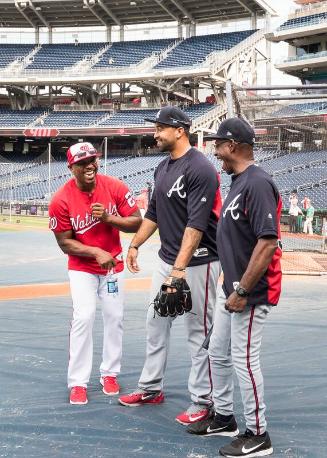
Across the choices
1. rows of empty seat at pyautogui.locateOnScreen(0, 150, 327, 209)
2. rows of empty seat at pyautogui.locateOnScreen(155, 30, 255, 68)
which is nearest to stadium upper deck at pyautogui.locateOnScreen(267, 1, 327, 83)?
rows of empty seat at pyautogui.locateOnScreen(155, 30, 255, 68)

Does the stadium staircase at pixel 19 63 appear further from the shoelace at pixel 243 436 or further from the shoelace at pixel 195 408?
the shoelace at pixel 243 436

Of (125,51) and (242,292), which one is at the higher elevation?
(125,51)

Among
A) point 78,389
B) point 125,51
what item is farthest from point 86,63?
point 78,389

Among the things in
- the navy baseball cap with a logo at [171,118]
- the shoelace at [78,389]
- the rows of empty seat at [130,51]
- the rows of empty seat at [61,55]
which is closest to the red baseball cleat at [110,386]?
the shoelace at [78,389]

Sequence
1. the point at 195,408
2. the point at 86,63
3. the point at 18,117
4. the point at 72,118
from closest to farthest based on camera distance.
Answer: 1. the point at 195,408
2. the point at 72,118
3. the point at 86,63
4. the point at 18,117

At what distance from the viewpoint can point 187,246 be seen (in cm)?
432

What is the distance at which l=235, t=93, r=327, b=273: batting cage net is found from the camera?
15.0 meters

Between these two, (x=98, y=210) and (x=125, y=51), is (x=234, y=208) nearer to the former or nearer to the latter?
(x=98, y=210)

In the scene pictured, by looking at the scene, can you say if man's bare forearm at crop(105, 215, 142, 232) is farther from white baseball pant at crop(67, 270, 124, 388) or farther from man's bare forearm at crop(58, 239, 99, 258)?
white baseball pant at crop(67, 270, 124, 388)

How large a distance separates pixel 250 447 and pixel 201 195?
166cm

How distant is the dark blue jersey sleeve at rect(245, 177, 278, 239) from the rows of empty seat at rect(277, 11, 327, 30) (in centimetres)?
4367

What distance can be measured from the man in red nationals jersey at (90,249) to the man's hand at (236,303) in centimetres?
139

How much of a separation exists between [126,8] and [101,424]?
52.0 metres

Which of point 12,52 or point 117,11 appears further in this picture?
point 12,52
